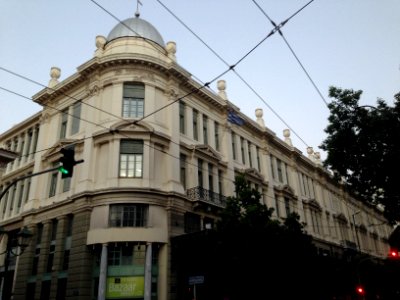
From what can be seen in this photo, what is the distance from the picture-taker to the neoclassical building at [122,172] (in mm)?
20094

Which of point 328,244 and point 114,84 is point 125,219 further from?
point 328,244

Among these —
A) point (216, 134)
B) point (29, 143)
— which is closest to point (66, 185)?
point (29, 143)

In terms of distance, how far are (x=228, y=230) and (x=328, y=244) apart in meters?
25.1

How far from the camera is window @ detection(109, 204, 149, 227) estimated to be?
66.9ft

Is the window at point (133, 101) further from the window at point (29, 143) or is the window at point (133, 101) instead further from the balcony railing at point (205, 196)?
the window at point (29, 143)

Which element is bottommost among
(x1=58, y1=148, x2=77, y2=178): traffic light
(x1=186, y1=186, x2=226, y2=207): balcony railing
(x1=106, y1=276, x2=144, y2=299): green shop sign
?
(x1=106, y1=276, x2=144, y2=299): green shop sign

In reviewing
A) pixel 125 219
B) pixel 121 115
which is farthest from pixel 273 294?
pixel 121 115

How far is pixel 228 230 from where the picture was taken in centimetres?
Result: 1798

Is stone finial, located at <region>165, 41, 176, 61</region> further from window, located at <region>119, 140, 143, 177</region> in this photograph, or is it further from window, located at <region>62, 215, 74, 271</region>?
window, located at <region>62, 215, 74, 271</region>

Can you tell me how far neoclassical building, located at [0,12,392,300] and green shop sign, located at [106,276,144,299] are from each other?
0.17 ft

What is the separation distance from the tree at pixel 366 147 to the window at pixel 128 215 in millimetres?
10502

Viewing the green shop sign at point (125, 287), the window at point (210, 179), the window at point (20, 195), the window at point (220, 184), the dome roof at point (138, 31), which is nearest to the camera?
the green shop sign at point (125, 287)

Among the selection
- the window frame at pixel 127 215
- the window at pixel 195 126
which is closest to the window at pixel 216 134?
the window at pixel 195 126

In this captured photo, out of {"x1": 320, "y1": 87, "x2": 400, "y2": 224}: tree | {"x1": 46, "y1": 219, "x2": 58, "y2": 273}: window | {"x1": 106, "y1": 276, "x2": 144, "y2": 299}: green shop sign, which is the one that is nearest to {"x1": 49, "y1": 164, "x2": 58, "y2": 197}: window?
{"x1": 46, "y1": 219, "x2": 58, "y2": 273}: window
